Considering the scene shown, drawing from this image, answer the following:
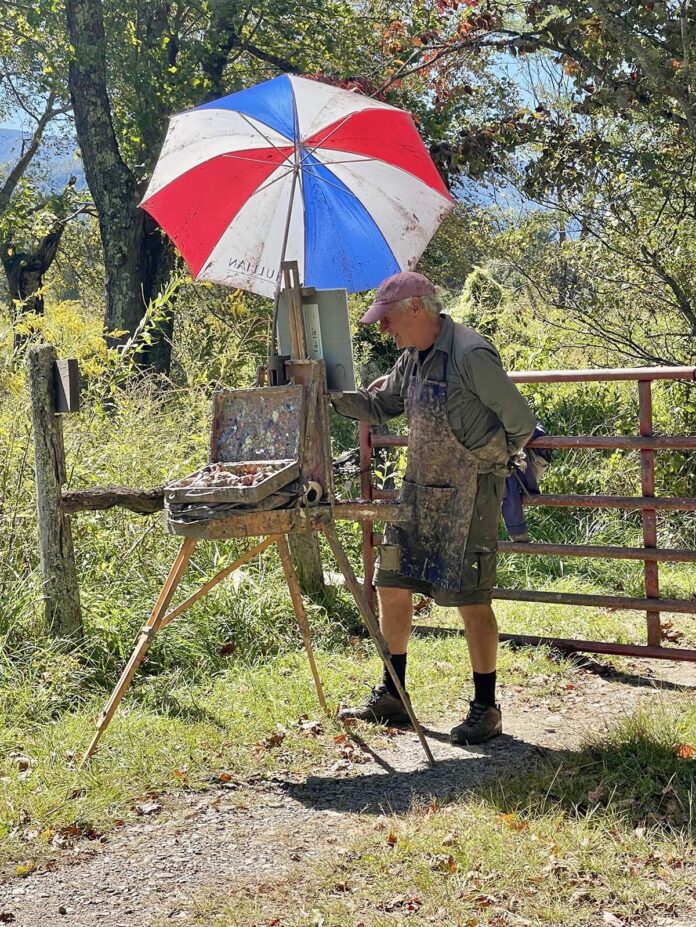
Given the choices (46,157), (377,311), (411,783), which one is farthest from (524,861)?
(46,157)

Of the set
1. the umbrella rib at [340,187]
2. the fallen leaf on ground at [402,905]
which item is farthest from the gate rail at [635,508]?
the fallen leaf on ground at [402,905]

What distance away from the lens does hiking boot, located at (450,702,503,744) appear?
503 centimetres

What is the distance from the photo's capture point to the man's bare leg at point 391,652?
17.0 ft

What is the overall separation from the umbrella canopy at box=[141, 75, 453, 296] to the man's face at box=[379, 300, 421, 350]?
0.43 meters

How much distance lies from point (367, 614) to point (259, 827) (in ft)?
3.26

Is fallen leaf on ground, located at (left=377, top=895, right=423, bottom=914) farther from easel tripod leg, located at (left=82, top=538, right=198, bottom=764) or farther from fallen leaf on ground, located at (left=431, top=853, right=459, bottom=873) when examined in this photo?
easel tripod leg, located at (left=82, top=538, right=198, bottom=764)

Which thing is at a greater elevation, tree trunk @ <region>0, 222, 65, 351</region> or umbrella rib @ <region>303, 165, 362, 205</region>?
tree trunk @ <region>0, 222, 65, 351</region>

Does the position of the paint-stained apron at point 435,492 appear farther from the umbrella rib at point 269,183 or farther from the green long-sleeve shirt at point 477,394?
the umbrella rib at point 269,183

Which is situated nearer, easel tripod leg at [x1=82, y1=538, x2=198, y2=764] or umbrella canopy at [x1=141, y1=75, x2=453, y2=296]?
easel tripod leg at [x1=82, y1=538, x2=198, y2=764]

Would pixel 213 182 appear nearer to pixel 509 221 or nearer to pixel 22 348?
pixel 22 348

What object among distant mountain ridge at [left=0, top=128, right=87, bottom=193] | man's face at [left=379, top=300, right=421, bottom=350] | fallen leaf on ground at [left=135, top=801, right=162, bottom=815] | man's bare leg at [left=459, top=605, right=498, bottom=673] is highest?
distant mountain ridge at [left=0, top=128, right=87, bottom=193]

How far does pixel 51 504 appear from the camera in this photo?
571cm

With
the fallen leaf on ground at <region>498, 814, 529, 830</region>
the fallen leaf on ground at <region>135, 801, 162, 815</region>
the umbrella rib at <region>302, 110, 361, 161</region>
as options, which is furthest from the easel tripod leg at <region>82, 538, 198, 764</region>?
the umbrella rib at <region>302, 110, 361, 161</region>

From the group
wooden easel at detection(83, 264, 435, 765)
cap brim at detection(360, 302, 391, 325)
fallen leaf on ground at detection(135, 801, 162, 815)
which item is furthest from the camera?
cap brim at detection(360, 302, 391, 325)
